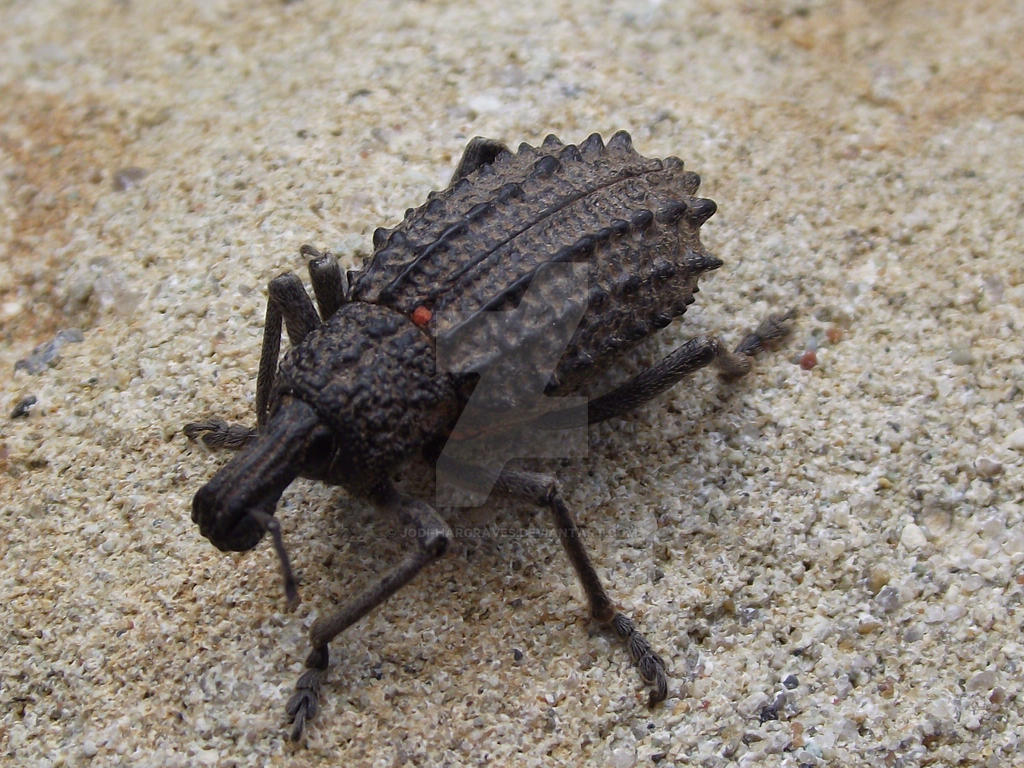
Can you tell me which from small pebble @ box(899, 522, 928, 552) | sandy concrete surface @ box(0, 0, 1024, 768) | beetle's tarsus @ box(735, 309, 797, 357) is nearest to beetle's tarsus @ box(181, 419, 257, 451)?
sandy concrete surface @ box(0, 0, 1024, 768)

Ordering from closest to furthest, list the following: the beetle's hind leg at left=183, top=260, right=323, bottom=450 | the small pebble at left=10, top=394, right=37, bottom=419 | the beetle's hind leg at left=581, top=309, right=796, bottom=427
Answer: the beetle's hind leg at left=183, top=260, right=323, bottom=450
the beetle's hind leg at left=581, top=309, right=796, bottom=427
the small pebble at left=10, top=394, right=37, bottom=419

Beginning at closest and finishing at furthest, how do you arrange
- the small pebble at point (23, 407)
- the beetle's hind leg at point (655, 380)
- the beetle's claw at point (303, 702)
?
the beetle's claw at point (303, 702) → the beetle's hind leg at point (655, 380) → the small pebble at point (23, 407)

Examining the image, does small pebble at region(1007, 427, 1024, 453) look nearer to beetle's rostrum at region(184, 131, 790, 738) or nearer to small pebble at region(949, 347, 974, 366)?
small pebble at region(949, 347, 974, 366)

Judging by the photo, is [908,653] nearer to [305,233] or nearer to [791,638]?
[791,638]

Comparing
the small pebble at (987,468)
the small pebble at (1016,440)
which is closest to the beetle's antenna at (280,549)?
the small pebble at (987,468)

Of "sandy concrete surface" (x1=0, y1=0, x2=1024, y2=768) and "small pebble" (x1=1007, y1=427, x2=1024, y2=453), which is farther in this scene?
"small pebble" (x1=1007, y1=427, x2=1024, y2=453)

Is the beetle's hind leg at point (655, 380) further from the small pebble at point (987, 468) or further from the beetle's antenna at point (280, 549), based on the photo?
the beetle's antenna at point (280, 549)

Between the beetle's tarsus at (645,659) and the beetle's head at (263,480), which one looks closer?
the beetle's head at (263,480)
